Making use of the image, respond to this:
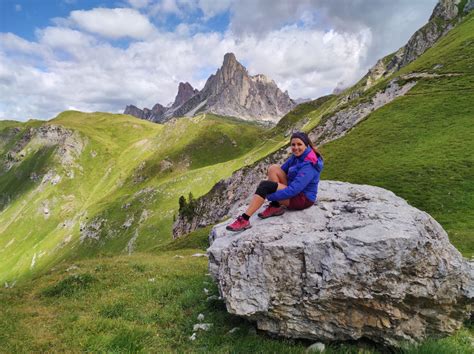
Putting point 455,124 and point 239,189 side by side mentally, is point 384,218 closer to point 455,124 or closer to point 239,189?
point 455,124

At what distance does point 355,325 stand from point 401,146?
174 ft

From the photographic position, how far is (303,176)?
11.8 metres

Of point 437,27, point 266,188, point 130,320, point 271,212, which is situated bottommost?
point 130,320

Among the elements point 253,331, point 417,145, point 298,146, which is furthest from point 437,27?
point 253,331

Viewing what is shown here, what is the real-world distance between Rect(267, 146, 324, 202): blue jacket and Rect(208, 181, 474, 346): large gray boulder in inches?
61.5

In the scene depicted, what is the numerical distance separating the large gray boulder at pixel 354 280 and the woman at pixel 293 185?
59.6 inches

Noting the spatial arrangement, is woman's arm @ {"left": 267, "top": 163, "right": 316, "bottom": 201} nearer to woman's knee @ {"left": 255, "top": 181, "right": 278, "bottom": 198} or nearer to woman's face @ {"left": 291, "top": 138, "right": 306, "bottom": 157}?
woman's knee @ {"left": 255, "top": 181, "right": 278, "bottom": 198}

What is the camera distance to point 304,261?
9.66m

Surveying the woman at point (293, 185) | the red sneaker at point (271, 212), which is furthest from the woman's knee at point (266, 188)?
the red sneaker at point (271, 212)

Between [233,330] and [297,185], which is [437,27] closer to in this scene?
[297,185]

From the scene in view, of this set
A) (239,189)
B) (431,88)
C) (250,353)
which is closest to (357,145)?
(431,88)

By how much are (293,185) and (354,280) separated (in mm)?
3887

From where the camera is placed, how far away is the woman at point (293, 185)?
465 inches

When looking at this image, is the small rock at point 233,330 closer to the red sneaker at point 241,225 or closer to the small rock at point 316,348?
the small rock at point 316,348
